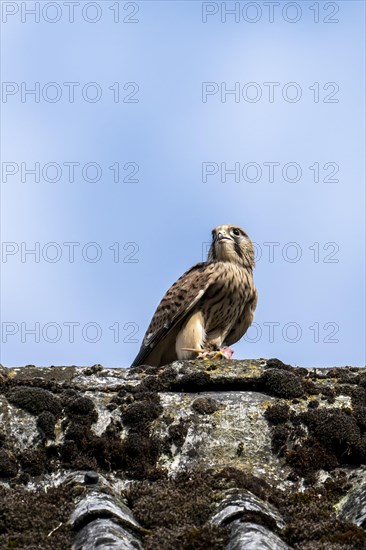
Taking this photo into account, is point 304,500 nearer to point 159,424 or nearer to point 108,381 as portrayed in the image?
point 159,424

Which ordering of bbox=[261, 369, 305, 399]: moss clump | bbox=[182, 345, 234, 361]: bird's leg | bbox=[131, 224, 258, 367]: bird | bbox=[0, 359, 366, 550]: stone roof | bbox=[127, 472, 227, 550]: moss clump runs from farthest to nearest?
bbox=[131, 224, 258, 367]: bird < bbox=[182, 345, 234, 361]: bird's leg < bbox=[261, 369, 305, 399]: moss clump < bbox=[0, 359, 366, 550]: stone roof < bbox=[127, 472, 227, 550]: moss clump

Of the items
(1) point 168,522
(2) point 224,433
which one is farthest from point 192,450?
(1) point 168,522

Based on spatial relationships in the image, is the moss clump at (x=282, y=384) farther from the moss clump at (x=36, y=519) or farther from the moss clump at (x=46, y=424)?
the moss clump at (x=36, y=519)

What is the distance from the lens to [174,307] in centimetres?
1105

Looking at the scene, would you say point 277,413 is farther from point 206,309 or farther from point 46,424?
point 206,309

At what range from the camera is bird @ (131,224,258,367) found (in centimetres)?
1098

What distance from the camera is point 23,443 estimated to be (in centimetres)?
716

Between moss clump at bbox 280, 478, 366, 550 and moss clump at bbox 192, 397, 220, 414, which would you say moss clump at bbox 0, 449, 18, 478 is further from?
moss clump at bbox 280, 478, 366, 550

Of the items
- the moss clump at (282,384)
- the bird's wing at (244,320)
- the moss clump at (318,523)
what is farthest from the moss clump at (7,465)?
the bird's wing at (244,320)

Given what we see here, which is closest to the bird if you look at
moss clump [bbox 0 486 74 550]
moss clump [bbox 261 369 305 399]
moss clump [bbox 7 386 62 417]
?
moss clump [bbox 261 369 305 399]

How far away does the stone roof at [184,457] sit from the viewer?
223 inches

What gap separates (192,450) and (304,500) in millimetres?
926

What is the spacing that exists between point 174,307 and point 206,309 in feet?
1.19

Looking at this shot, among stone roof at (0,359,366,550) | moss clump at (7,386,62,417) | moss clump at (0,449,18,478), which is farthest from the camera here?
moss clump at (7,386,62,417)
